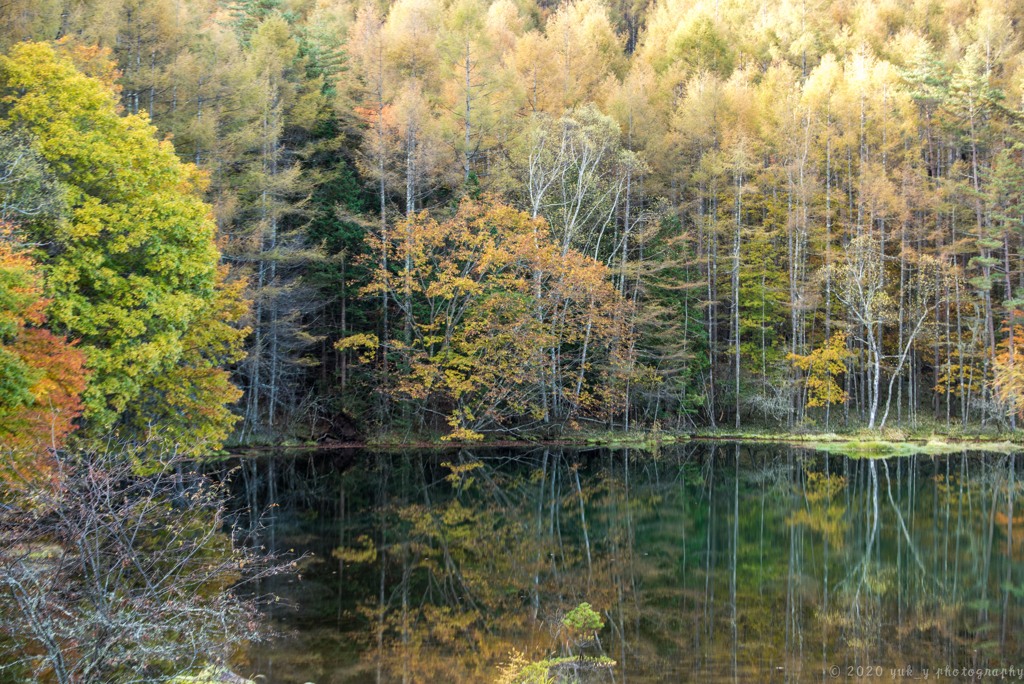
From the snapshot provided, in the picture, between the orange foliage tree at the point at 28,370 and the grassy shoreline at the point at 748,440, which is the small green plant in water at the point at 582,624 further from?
the grassy shoreline at the point at 748,440

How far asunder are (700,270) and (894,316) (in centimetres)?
860

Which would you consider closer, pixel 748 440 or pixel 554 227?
pixel 554 227

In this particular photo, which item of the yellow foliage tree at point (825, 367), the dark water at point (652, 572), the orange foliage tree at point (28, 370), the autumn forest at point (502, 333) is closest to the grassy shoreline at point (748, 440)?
the autumn forest at point (502, 333)

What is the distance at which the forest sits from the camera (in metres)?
29.0

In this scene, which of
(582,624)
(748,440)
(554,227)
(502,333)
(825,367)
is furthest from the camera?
(825,367)

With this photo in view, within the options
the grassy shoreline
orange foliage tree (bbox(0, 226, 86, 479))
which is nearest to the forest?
the grassy shoreline

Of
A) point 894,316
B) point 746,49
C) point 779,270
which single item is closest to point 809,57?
point 746,49

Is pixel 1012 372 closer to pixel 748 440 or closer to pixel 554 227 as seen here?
pixel 748 440

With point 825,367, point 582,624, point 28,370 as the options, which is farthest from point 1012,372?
point 28,370

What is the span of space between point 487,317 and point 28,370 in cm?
1863

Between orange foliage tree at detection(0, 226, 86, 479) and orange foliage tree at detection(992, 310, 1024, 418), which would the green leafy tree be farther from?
orange foliage tree at detection(992, 310, 1024, 418)

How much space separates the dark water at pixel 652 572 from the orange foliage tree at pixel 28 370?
4324mm

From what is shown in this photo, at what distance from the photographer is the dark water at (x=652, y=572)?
980 cm

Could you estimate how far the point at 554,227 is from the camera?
33.1 m
